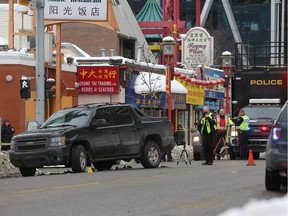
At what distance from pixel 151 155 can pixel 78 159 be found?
2.67 m

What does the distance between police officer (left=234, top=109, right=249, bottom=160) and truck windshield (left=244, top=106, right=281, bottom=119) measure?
79 cm

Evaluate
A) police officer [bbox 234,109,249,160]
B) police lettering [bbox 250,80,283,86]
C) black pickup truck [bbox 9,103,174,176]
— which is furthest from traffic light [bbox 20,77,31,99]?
police lettering [bbox 250,80,283,86]

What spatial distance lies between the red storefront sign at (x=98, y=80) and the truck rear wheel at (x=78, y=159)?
16863mm

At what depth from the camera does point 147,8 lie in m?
70.0

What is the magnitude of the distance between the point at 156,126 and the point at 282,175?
942 cm

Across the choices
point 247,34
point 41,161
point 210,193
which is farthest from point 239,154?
point 247,34

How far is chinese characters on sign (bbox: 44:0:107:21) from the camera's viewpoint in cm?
3145

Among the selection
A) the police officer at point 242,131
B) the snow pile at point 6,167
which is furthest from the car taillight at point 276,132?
the police officer at point 242,131

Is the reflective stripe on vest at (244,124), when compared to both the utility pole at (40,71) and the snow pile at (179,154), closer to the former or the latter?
the snow pile at (179,154)

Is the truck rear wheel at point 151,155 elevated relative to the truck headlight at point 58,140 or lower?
lower

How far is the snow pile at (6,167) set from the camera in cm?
2198

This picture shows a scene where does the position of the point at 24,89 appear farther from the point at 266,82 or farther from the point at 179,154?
the point at 266,82

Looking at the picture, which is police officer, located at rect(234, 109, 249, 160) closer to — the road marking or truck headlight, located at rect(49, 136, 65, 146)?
truck headlight, located at rect(49, 136, 65, 146)

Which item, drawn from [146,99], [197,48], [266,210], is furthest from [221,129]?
[266,210]
